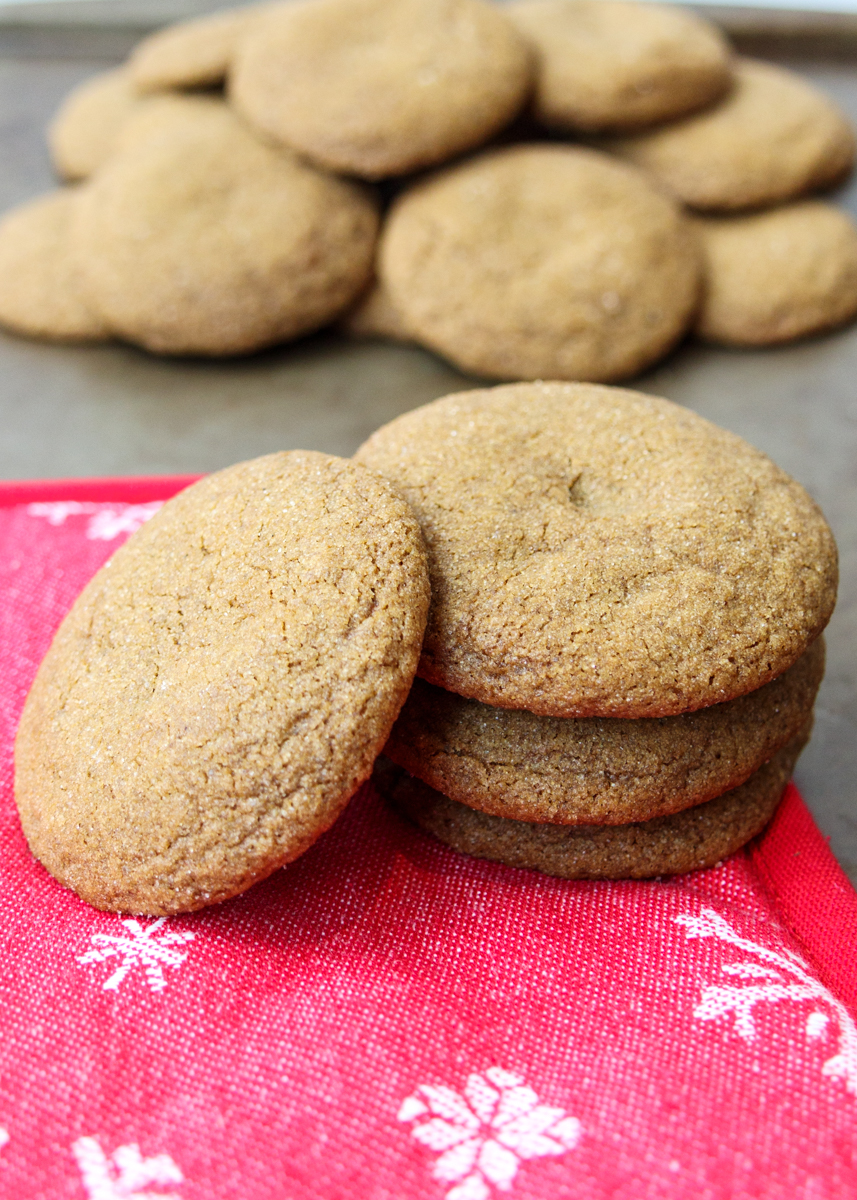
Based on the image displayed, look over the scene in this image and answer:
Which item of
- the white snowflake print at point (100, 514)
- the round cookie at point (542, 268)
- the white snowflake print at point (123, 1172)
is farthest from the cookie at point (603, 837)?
the round cookie at point (542, 268)

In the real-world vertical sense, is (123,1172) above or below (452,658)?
below

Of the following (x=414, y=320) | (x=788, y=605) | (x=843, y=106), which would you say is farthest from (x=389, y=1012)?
(x=843, y=106)

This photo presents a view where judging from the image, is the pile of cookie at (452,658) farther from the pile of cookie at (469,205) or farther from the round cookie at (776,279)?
the round cookie at (776,279)

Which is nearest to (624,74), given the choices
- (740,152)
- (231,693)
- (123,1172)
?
(740,152)

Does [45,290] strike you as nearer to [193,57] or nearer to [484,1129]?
[193,57]

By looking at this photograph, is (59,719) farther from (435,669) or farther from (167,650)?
(435,669)

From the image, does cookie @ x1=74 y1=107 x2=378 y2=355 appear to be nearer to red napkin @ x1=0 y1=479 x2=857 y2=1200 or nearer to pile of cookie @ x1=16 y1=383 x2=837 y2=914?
pile of cookie @ x1=16 y1=383 x2=837 y2=914
